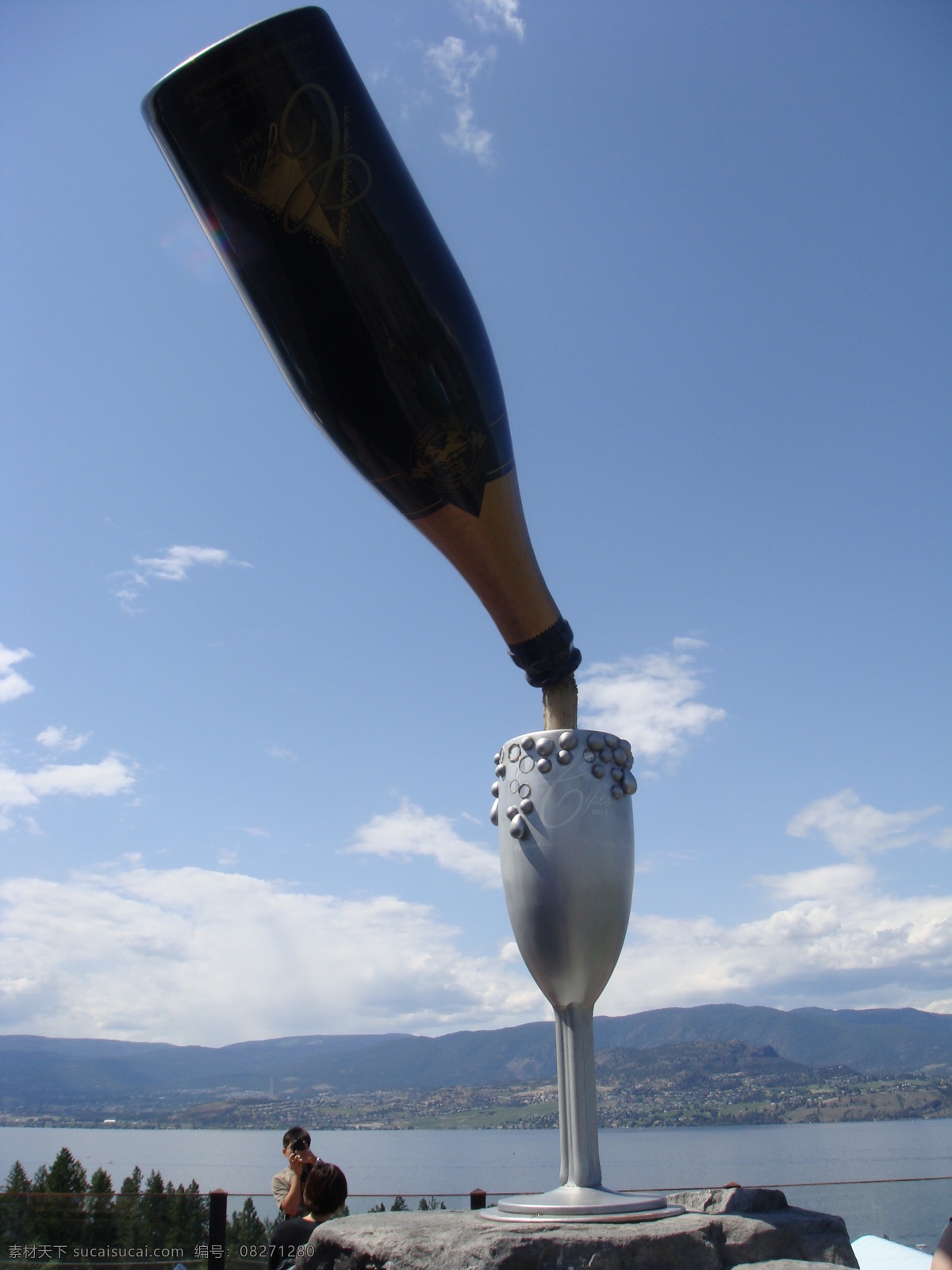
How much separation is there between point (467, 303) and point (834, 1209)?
686 centimetres

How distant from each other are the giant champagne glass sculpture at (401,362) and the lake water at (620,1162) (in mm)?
2522

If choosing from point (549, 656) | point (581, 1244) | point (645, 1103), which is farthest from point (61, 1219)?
point (645, 1103)

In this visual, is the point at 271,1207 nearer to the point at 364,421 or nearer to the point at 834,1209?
the point at 834,1209

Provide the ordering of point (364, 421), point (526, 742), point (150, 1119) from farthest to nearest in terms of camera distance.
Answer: point (150, 1119) < point (526, 742) < point (364, 421)

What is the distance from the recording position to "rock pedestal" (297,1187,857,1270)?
3904mm

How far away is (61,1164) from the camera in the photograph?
884 centimetres

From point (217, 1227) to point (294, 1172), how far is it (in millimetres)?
2006

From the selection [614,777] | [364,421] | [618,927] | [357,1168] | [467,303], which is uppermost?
[467,303]

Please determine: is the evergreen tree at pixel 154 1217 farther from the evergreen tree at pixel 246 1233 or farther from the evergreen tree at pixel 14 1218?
the evergreen tree at pixel 14 1218

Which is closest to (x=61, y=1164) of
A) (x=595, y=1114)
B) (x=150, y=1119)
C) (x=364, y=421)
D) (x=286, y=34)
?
(x=595, y=1114)

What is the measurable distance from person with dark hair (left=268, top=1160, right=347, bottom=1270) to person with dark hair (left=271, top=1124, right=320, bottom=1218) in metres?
0.06

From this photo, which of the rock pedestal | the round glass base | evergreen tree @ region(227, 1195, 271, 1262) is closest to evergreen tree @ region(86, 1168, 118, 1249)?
evergreen tree @ region(227, 1195, 271, 1262)

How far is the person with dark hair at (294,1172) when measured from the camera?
5.64 m

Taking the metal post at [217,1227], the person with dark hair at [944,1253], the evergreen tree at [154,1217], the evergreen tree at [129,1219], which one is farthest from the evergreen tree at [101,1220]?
the person with dark hair at [944,1253]
